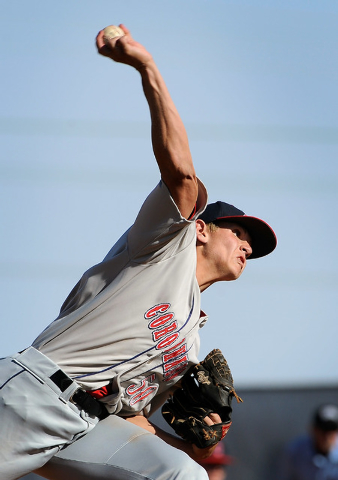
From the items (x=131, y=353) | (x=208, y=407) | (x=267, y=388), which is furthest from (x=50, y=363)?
(x=267, y=388)

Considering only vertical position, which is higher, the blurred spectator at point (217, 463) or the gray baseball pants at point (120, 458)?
the gray baseball pants at point (120, 458)

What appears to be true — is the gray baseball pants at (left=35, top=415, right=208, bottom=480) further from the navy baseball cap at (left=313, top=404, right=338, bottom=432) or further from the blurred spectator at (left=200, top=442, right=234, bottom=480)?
the navy baseball cap at (left=313, top=404, right=338, bottom=432)

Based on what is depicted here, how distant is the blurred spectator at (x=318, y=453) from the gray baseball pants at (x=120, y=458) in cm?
299

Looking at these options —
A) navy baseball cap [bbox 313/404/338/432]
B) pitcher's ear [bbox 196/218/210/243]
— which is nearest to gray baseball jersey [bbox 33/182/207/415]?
pitcher's ear [bbox 196/218/210/243]

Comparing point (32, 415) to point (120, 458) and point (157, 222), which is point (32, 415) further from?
point (157, 222)

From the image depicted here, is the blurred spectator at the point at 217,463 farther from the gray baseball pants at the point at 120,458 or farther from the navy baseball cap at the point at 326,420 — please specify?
the gray baseball pants at the point at 120,458

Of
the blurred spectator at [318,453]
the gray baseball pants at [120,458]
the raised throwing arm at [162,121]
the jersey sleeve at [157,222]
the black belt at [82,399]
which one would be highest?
the raised throwing arm at [162,121]

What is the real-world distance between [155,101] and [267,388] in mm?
4614

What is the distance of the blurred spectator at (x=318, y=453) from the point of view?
5.86 meters

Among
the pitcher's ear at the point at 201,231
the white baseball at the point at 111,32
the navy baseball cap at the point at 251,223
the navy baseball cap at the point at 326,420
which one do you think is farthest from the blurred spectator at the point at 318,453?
the white baseball at the point at 111,32

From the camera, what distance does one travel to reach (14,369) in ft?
10.4

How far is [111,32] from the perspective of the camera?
2990 mm

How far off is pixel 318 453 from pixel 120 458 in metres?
3.22

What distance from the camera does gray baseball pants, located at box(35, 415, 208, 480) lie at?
119 inches
